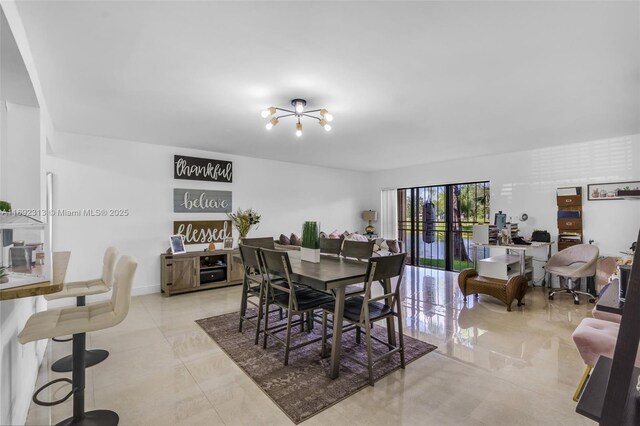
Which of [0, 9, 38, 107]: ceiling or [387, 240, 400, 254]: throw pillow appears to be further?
[387, 240, 400, 254]: throw pillow

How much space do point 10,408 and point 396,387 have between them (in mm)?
2340

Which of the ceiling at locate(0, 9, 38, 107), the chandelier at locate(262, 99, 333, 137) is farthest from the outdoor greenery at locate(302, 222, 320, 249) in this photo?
the ceiling at locate(0, 9, 38, 107)

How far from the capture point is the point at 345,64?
239cm

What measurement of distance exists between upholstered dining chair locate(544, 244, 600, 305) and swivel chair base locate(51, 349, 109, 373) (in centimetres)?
573

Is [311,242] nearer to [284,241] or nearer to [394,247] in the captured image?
[284,241]

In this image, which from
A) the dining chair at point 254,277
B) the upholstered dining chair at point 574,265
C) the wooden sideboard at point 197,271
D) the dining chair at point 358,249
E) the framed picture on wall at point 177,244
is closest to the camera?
the dining chair at point 254,277

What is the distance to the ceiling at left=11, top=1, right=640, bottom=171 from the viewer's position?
1.83 meters

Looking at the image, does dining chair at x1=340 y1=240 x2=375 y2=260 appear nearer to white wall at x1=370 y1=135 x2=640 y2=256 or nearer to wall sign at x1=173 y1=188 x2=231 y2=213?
wall sign at x1=173 y1=188 x2=231 y2=213

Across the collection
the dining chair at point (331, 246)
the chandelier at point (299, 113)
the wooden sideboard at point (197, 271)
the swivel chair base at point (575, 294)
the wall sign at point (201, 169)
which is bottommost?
the swivel chair base at point (575, 294)

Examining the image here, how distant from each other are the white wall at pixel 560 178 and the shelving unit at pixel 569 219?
0.09 m

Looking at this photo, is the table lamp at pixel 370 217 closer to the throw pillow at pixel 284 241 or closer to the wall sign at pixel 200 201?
the throw pillow at pixel 284 241

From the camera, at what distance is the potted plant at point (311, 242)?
3078mm

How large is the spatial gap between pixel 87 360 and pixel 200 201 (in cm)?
320

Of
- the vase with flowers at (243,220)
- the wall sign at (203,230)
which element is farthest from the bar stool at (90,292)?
the vase with flowers at (243,220)
